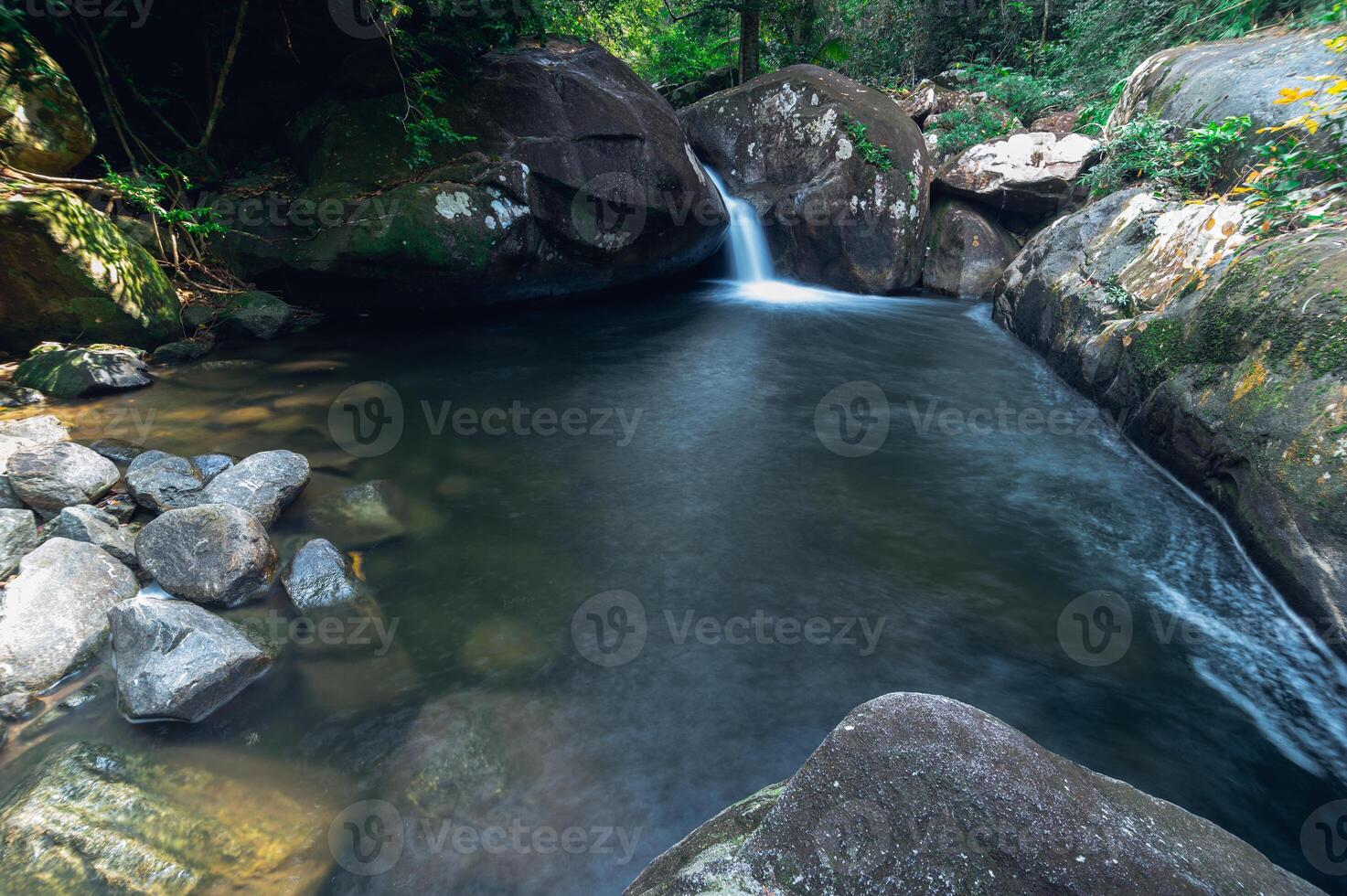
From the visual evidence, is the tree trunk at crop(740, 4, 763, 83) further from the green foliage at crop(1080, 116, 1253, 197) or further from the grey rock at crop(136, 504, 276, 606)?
the grey rock at crop(136, 504, 276, 606)

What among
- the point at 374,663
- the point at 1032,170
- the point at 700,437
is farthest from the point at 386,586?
the point at 1032,170

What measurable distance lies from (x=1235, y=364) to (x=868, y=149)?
7.70 metres

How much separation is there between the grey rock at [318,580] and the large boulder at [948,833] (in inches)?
101

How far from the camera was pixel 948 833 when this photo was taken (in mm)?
1578

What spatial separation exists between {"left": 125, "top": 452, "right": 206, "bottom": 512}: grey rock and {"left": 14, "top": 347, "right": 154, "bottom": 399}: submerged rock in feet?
7.30

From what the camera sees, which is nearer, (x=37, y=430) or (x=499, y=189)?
(x=37, y=430)

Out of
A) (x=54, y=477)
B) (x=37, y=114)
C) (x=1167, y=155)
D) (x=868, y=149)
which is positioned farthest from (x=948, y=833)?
(x=868, y=149)

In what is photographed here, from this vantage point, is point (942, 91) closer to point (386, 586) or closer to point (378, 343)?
point (378, 343)

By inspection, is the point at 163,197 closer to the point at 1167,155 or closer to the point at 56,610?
the point at 56,610

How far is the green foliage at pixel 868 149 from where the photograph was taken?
35.1 feet

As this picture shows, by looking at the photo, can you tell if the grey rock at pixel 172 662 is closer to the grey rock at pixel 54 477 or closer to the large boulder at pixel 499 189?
the grey rock at pixel 54 477

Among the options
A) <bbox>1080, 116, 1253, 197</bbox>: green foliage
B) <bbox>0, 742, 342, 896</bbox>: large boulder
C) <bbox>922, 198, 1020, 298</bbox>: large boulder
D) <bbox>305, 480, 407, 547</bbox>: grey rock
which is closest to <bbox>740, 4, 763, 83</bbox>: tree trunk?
<bbox>922, 198, 1020, 298</bbox>: large boulder

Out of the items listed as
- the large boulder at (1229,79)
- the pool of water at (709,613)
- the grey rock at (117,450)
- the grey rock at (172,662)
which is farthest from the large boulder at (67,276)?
the large boulder at (1229,79)

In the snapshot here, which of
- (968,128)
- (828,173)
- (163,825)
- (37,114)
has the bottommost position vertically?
(163,825)
